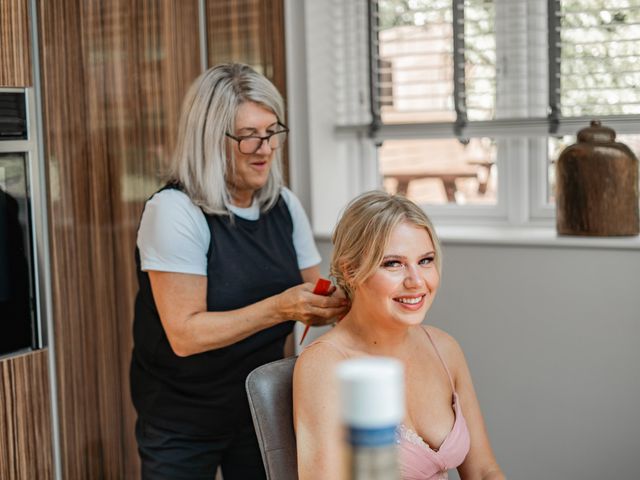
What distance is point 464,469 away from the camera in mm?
1769

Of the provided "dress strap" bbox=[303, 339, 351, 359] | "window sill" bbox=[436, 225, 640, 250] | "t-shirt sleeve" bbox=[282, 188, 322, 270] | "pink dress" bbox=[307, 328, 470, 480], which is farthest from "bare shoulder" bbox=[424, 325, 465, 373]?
"window sill" bbox=[436, 225, 640, 250]

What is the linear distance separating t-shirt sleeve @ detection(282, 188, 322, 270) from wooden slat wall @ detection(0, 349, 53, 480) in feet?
2.17

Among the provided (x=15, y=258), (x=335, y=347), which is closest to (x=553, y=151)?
(x=335, y=347)

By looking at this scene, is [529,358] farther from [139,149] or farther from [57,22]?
[57,22]

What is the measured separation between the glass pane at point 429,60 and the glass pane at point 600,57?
0.77 feet

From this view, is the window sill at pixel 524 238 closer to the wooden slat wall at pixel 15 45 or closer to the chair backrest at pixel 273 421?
the chair backrest at pixel 273 421

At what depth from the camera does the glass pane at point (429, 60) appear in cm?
277

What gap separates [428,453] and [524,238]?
976 millimetres

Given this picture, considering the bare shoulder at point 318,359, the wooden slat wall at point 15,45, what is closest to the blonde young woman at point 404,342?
the bare shoulder at point 318,359

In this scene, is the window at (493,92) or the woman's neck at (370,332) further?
the window at (493,92)

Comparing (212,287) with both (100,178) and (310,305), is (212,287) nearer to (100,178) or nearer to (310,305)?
(310,305)

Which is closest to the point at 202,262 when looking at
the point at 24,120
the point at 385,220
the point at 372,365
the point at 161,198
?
the point at 161,198

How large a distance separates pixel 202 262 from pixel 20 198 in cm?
52

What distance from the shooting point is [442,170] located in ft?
9.63
